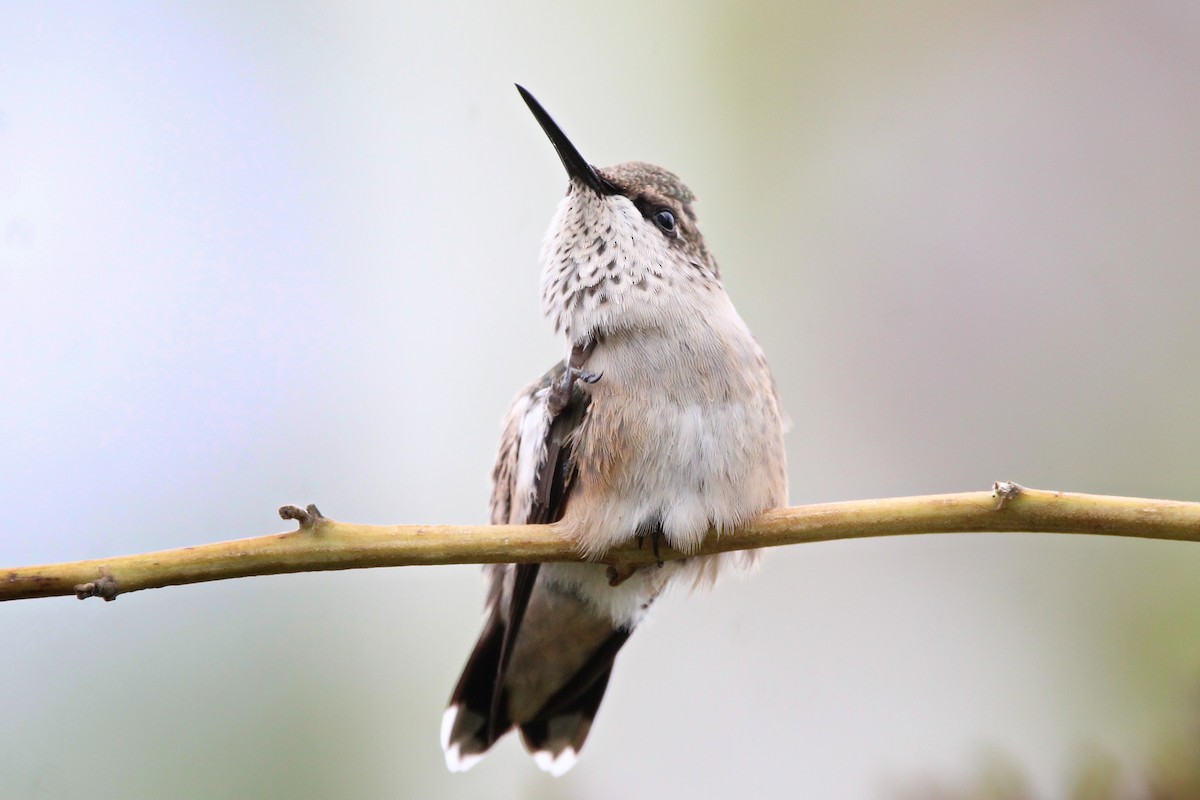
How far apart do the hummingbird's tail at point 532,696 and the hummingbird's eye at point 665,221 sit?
3.21 ft

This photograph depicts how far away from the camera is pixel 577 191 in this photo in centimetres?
240

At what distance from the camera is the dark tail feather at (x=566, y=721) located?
2598 millimetres

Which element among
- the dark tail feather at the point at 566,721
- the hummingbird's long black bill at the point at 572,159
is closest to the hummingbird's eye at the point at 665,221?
the hummingbird's long black bill at the point at 572,159

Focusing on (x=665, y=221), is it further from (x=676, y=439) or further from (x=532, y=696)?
(x=532, y=696)

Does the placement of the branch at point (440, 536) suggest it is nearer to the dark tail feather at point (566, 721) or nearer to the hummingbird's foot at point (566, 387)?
the hummingbird's foot at point (566, 387)

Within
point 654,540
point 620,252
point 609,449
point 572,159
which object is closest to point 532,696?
point 654,540

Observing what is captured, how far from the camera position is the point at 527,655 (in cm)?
249

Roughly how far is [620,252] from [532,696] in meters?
1.18

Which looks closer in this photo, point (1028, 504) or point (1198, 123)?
point (1028, 504)

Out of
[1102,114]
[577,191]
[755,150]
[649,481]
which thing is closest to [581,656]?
[649,481]

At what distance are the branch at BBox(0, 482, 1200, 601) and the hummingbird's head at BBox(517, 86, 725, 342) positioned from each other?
75 cm

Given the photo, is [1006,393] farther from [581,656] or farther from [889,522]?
[889,522]

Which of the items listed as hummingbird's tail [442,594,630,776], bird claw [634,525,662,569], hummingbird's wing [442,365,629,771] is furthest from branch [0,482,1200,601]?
hummingbird's tail [442,594,630,776]

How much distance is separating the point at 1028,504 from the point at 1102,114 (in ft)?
10.1
